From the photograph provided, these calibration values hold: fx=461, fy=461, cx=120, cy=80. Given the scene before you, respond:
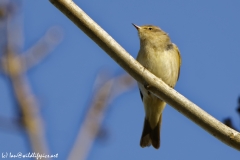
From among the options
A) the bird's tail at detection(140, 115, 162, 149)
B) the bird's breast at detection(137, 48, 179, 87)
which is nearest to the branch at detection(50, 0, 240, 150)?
the bird's breast at detection(137, 48, 179, 87)

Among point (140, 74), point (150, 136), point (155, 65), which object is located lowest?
point (140, 74)

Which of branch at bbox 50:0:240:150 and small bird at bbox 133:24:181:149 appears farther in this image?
small bird at bbox 133:24:181:149

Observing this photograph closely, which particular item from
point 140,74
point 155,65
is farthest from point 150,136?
point 140,74

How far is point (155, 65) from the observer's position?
223 inches

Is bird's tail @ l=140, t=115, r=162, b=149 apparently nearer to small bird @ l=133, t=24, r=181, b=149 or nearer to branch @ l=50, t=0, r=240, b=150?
small bird @ l=133, t=24, r=181, b=149

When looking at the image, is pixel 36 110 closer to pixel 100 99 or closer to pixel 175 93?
pixel 100 99

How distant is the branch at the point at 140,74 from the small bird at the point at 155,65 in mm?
2843

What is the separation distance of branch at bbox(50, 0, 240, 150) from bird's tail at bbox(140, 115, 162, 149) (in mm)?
3364

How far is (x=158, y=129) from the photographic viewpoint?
6.43 meters

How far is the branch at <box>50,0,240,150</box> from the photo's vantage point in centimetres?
248

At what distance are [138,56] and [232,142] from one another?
3.39 meters

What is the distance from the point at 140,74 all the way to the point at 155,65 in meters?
2.87

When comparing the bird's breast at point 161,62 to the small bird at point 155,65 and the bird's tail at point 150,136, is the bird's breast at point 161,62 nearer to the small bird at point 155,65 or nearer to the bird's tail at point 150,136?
the small bird at point 155,65

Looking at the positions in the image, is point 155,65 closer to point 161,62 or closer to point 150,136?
point 161,62
